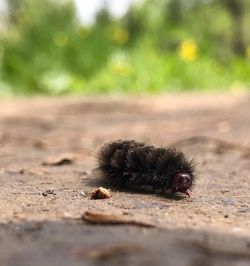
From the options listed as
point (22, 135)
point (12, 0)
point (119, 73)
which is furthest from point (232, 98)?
point (12, 0)

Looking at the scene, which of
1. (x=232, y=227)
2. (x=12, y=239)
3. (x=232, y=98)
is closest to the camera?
(x=12, y=239)

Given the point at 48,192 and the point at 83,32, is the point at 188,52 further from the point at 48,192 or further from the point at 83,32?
the point at 48,192

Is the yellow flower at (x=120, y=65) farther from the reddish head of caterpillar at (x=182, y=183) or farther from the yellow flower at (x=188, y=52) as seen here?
the reddish head of caterpillar at (x=182, y=183)

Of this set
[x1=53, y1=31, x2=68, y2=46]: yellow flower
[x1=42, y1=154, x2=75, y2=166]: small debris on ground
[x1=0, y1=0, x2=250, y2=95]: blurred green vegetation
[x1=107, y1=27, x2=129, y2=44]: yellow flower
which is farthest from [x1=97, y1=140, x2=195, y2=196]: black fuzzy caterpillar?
[x1=107, y1=27, x2=129, y2=44]: yellow flower

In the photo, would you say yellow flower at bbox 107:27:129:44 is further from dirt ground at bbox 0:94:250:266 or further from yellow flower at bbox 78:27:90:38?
dirt ground at bbox 0:94:250:266

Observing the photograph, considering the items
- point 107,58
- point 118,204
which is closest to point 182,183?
point 118,204

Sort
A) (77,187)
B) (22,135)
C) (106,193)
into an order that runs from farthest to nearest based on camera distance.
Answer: (22,135) → (77,187) → (106,193)

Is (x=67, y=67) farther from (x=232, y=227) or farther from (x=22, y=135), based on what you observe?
(x=232, y=227)
